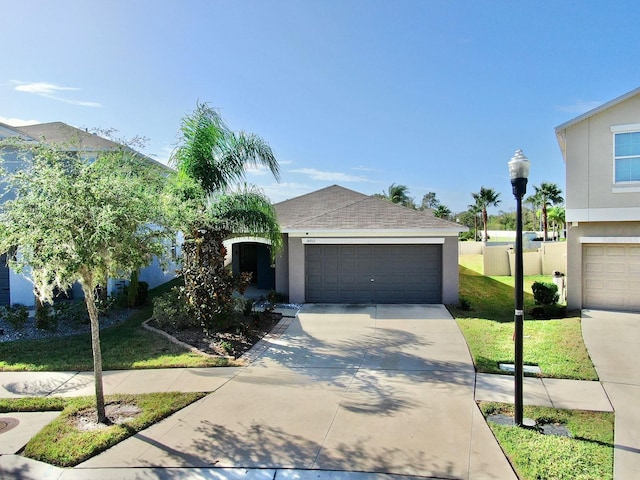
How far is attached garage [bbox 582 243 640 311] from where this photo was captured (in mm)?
12953

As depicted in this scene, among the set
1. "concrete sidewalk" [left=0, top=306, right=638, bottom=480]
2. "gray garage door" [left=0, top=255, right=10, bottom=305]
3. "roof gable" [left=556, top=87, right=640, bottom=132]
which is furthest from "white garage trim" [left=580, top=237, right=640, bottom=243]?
"gray garage door" [left=0, top=255, right=10, bottom=305]

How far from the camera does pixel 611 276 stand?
13.2m

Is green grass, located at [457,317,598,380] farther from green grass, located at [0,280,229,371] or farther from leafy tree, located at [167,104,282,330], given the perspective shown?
leafy tree, located at [167,104,282,330]

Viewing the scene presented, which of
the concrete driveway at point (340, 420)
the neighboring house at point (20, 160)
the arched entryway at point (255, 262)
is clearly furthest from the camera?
the arched entryway at point (255, 262)

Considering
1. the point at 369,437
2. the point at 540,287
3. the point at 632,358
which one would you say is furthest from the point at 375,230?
the point at 369,437

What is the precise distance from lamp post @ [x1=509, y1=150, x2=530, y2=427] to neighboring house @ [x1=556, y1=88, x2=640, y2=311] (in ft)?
28.5

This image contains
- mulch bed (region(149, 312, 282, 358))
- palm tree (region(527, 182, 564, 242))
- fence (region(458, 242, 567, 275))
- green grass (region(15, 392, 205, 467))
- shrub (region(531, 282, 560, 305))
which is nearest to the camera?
green grass (region(15, 392, 205, 467))

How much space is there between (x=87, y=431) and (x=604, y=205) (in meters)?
14.7

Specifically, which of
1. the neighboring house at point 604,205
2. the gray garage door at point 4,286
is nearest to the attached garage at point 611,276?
the neighboring house at point 604,205

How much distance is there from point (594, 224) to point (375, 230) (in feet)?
23.1

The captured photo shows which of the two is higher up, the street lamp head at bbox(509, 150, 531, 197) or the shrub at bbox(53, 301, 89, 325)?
the street lamp head at bbox(509, 150, 531, 197)

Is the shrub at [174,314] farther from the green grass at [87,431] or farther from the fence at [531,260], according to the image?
the fence at [531,260]

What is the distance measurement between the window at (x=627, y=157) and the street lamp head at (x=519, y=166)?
922cm

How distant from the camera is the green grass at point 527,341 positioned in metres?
8.22
